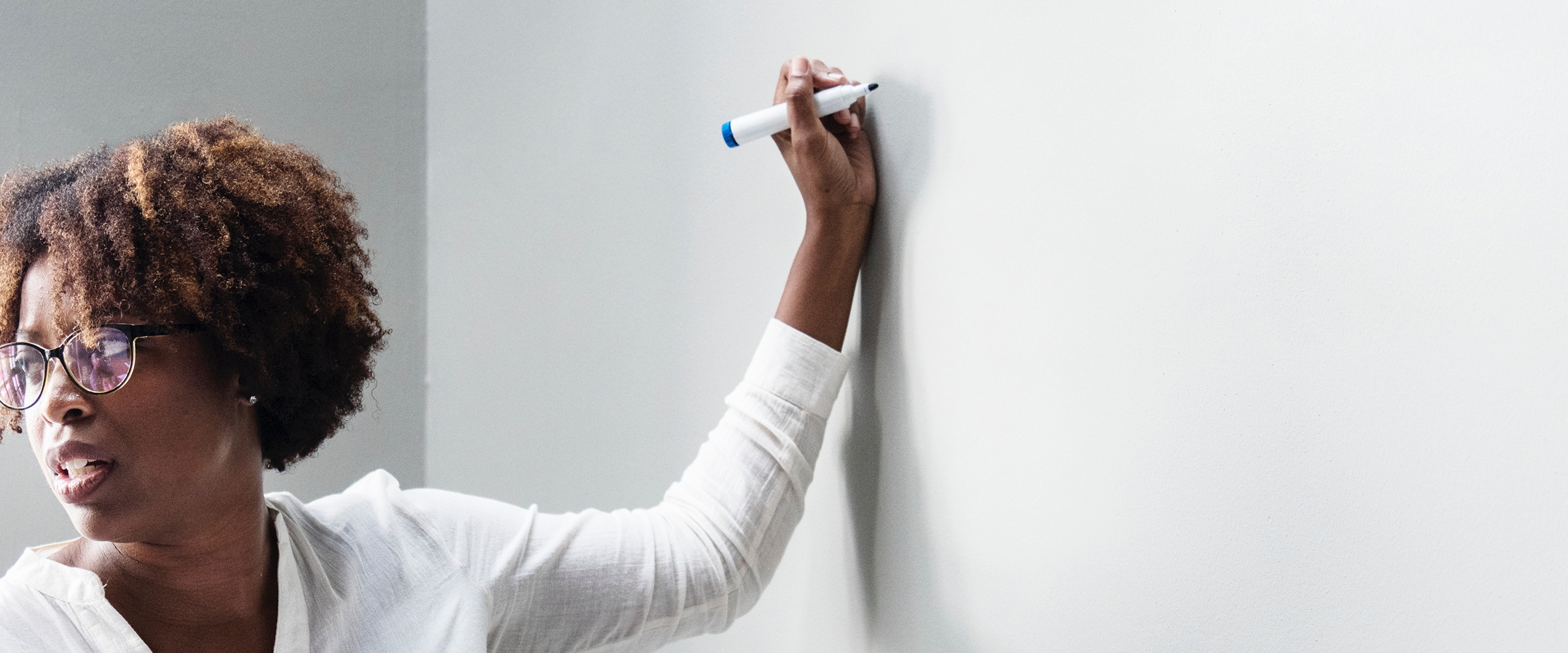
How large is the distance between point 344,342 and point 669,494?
0.95ft

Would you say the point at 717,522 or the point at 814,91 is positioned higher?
the point at 814,91

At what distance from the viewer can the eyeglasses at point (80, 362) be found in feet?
2.22

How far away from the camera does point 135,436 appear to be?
0.69 m

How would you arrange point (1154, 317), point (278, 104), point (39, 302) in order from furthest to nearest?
1. point (278, 104)
2. point (39, 302)
3. point (1154, 317)

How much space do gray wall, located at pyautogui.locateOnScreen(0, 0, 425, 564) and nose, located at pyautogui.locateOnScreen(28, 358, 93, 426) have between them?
2.53ft

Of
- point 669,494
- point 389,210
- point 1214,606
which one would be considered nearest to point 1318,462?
point 1214,606

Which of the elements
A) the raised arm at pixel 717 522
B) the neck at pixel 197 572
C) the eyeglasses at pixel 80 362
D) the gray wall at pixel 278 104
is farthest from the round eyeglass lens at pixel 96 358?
the gray wall at pixel 278 104

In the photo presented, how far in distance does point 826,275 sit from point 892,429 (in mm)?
130

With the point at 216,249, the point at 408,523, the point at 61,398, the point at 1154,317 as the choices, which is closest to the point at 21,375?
the point at 61,398

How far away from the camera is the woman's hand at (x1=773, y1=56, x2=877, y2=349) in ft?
2.58

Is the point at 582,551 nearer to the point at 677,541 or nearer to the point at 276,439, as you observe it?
the point at 677,541

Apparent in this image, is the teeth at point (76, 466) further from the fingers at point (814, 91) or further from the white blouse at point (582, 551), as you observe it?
the fingers at point (814, 91)

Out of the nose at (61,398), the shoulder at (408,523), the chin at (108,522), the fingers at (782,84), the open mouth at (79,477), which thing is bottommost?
the shoulder at (408,523)

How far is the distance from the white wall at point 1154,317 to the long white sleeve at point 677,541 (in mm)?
59
